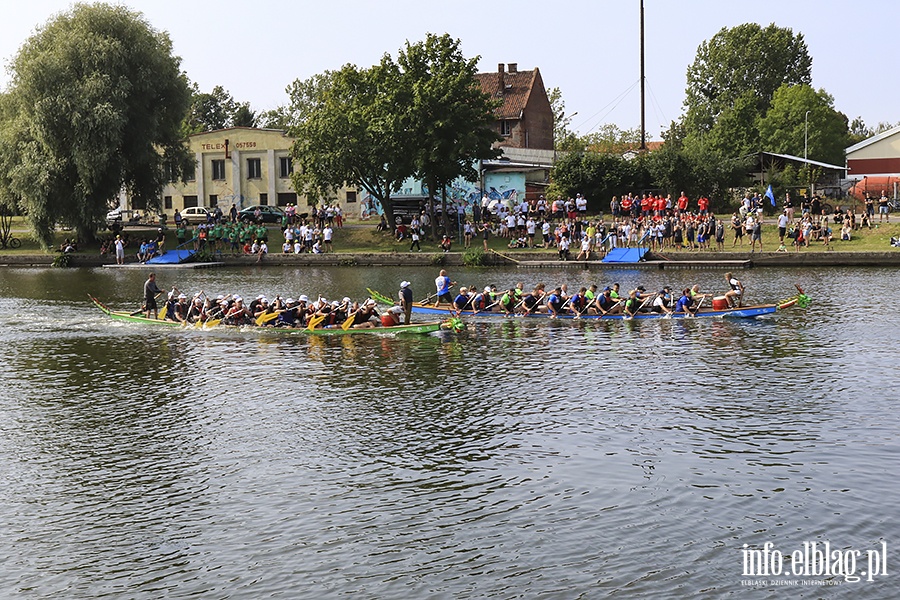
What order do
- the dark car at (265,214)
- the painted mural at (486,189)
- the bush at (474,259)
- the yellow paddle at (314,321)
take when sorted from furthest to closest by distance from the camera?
the dark car at (265,214)
the painted mural at (486,189)
the bush at (474,259)
the yellow paddle at (314,321)

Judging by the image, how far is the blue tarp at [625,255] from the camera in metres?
51.9

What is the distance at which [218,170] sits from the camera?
82.6 metres

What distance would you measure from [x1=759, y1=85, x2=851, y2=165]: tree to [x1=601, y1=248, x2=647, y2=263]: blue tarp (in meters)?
46.5

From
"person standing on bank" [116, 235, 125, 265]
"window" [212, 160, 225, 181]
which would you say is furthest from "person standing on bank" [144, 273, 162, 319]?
"window" [212, 160, 225, 181]

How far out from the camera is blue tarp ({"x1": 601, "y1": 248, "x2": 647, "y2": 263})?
5188 centimetres

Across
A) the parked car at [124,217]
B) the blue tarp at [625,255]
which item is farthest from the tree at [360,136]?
the parked car at [124,217]

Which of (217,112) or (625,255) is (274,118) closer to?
(217,112)

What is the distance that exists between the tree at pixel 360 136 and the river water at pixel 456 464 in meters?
28.6

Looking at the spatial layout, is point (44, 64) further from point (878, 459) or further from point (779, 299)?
point (878, 459)

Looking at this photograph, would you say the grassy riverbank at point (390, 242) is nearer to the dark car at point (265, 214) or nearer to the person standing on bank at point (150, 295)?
the dark car at point (265, 214)

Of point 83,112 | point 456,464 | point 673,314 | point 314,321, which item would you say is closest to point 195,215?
point 83,112

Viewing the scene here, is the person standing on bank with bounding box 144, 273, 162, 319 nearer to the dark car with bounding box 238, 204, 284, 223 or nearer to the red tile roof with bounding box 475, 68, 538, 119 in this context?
the dark car with bounding box 238, 204, 284, 223

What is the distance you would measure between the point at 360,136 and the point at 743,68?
58039 mm

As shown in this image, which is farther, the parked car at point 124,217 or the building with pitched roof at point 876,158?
the building with pitched roof at point 876,158
